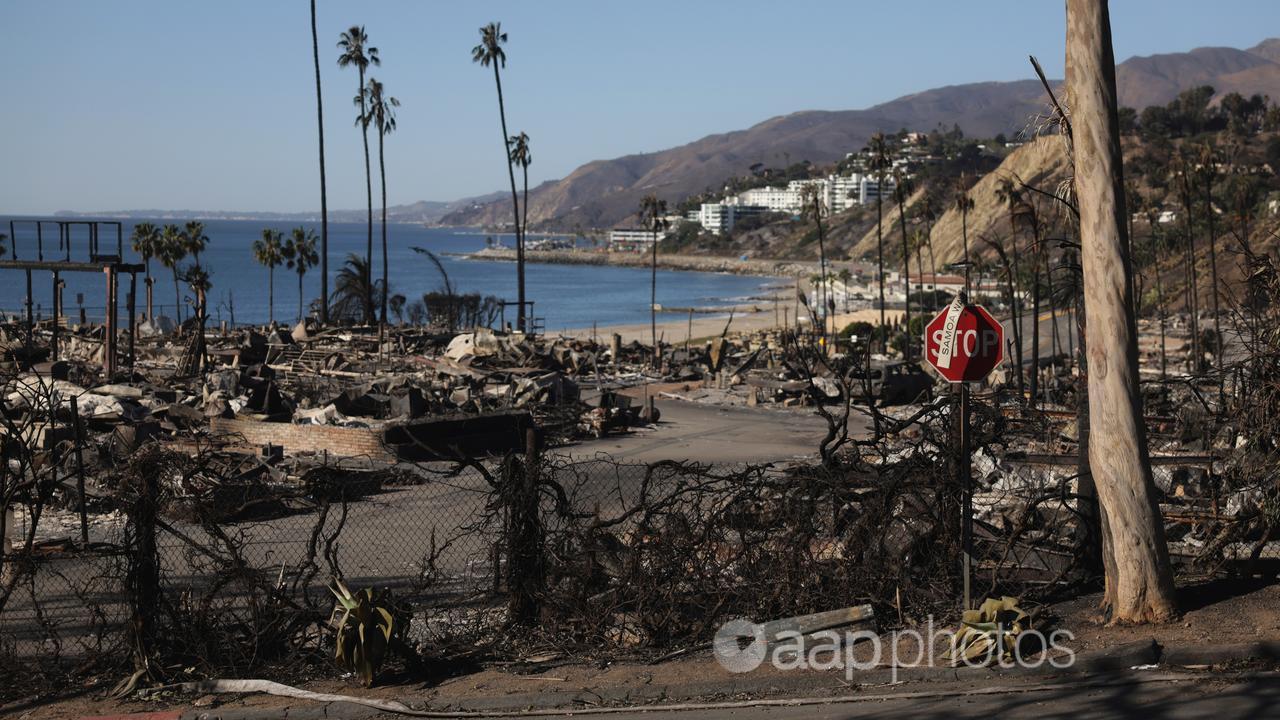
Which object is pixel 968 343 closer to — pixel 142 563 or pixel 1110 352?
pixel 1110 352

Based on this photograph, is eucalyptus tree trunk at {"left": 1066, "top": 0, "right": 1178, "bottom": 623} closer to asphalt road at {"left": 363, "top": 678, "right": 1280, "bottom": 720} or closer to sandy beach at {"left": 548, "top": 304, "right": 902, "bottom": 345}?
asphalt road at {"left": 363, "top": 678, "right": 1280, "bottom": 720}

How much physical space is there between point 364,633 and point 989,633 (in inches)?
183

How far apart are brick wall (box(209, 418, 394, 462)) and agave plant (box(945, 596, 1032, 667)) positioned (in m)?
15.0

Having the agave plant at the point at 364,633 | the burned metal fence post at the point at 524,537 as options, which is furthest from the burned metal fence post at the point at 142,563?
the burned metal fence post at the point at 524,537

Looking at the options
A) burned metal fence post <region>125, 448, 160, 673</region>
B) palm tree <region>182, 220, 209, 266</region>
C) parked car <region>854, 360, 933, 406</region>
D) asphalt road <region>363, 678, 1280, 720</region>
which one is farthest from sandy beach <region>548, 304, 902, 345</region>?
asphalt road <region>363, 678, 1280, 720</region>

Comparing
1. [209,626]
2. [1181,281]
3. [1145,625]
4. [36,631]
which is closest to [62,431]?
[36,631]

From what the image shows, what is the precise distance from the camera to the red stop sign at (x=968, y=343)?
892 cm

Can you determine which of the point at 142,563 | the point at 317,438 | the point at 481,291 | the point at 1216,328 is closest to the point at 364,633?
the point at 142,563

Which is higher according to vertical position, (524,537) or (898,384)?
(524,537)

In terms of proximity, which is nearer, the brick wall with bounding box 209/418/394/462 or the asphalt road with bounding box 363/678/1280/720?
the asphalt road with bounding box 363/678/1280/720

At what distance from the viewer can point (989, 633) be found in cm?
874

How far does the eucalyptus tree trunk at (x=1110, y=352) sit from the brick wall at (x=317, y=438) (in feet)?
50.3

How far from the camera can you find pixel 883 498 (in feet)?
32.0

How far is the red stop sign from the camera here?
8922 mm
